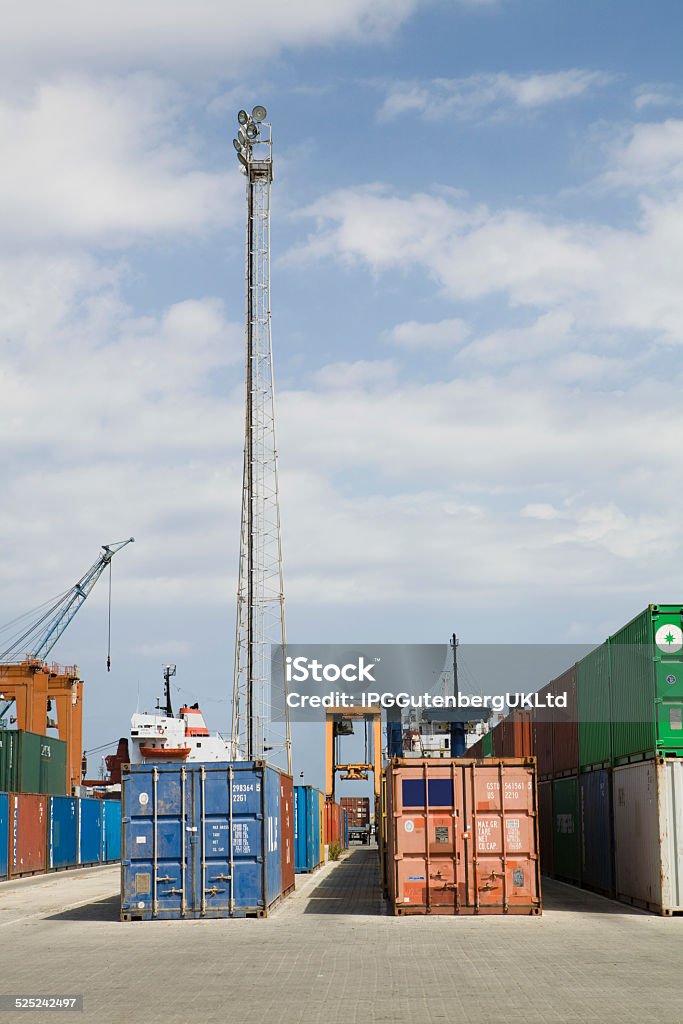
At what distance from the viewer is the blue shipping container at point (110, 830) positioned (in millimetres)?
56188

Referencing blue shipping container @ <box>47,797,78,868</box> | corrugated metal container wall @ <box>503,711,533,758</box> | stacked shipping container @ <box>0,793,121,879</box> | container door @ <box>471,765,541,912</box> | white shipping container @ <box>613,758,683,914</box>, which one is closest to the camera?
white shipping container @ <box>613,758,683,914</box>

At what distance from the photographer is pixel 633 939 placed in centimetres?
1956

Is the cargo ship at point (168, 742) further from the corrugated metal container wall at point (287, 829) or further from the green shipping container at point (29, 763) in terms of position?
the corrugated metal container wall at point (287, 829)

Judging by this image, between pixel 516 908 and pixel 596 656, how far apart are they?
7.46m

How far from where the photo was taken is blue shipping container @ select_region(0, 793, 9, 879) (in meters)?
40.2

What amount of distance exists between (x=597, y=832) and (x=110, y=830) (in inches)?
1388

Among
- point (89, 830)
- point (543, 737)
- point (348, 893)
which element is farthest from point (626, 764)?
point (89, 830)

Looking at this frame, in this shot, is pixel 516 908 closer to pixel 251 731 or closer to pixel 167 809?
pixel 167 809

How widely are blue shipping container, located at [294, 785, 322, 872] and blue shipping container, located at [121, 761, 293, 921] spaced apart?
545 inches

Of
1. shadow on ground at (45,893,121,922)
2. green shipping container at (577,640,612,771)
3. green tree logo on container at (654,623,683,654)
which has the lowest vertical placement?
shadow on ground at (45,893,121,922)

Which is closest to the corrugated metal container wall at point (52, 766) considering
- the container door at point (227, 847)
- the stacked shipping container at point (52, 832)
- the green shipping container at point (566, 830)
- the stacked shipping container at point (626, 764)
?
the stacked shipping container at point (52, 832)

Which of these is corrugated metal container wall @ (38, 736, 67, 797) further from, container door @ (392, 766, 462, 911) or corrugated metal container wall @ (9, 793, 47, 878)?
container door @ (392, 766, 462, 911)

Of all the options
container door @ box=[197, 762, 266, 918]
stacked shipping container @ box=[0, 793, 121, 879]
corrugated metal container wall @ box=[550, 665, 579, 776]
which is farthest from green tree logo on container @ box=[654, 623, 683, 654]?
stacked shipping container @ box=[0, 793, 121, 879]

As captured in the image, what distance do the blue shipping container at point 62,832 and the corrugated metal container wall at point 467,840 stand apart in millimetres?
25845
